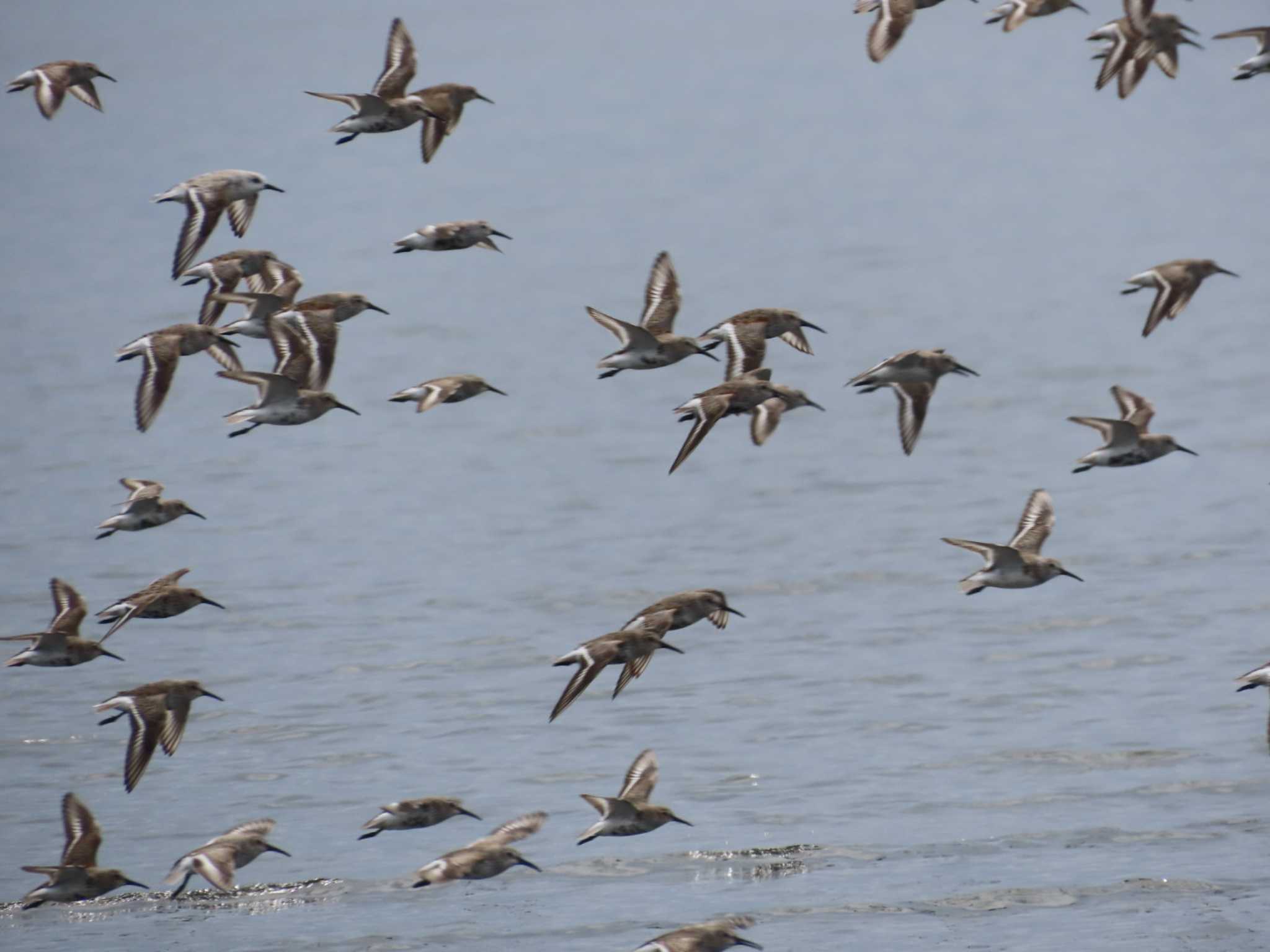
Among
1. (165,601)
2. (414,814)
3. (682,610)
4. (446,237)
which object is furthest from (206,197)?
(414,814)

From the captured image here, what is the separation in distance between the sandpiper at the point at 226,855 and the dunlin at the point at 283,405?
2676mm

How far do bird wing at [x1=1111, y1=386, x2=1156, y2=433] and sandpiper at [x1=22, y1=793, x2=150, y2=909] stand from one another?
7.56 m

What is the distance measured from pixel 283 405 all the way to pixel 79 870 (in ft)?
11.0

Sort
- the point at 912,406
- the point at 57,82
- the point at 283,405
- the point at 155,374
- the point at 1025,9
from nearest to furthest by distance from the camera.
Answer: the point at 283,405 → the point at 155,374 → the point at 912,406 → the point at 57,82 → the point at 1025,9

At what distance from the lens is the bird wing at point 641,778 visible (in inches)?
622

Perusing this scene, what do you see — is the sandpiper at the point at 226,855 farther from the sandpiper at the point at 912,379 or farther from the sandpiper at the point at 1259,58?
the sandpiper at the point at 1259,58

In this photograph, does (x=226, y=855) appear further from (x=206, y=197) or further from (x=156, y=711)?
(x=206, y=197)

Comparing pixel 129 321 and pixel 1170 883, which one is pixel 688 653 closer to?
pixel 1170 883

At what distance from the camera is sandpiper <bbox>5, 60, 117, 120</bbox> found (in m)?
17.6

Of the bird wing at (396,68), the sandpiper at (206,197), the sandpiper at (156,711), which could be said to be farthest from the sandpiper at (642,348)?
the sandpiper at (156,711)

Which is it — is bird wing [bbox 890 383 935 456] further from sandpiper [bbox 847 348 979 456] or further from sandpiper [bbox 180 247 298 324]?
sandpiper [bbox 180 247 298 324]

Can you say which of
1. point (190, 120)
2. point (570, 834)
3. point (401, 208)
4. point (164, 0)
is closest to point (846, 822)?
point (570, 834)

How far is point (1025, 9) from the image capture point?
18.5m

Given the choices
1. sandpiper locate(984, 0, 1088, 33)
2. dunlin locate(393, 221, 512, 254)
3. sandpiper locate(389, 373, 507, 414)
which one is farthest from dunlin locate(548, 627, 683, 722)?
sandpiper locate(984, 0, 1088, 33)
